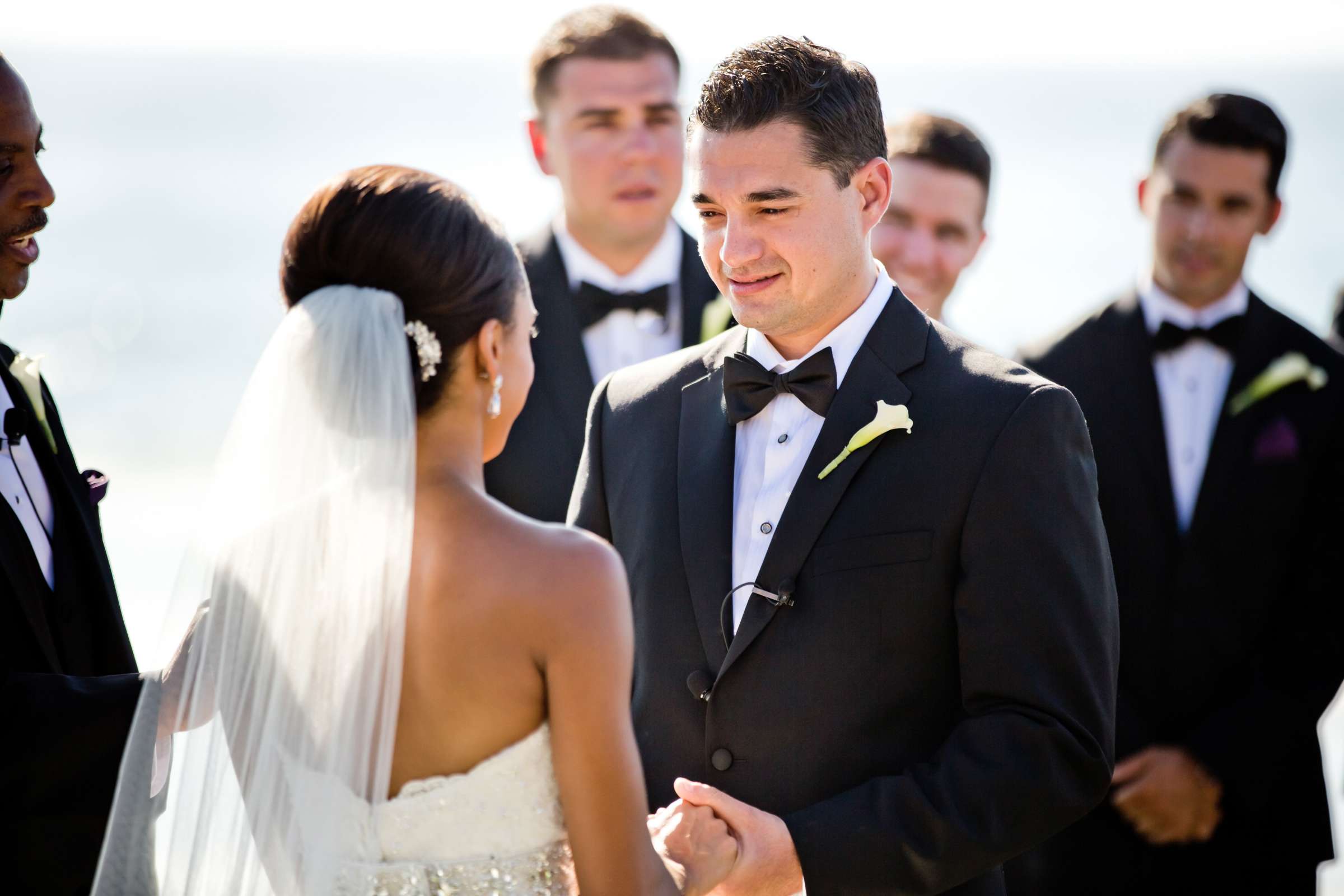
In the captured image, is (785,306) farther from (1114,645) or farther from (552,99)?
(552,99)

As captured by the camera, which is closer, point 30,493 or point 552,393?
point 30,493

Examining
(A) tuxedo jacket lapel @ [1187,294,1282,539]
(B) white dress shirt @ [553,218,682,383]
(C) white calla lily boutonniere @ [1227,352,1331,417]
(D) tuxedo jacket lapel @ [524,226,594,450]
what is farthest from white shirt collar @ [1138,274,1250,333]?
(D) tuxedo jacket lapel @ [524,226,594,450]

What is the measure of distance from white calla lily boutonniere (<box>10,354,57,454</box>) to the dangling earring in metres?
1.48

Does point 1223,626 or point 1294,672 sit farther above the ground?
point 1223,626

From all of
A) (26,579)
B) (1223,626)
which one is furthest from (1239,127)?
(26,579)

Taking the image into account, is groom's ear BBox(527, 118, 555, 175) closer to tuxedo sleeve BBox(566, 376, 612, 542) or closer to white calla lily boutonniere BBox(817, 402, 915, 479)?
tuxedo sleeve BBox(566, 376, 612, 542)

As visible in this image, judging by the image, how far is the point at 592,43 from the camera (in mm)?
4973

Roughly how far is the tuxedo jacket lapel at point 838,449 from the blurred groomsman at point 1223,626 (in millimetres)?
1658

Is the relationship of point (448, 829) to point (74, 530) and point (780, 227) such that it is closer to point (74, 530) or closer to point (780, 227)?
point (780, 227)

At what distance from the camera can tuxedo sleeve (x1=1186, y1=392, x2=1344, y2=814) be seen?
4020 mm

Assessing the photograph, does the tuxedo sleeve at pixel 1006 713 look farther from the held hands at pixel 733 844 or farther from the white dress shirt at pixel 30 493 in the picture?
the white dress shirt at pixel 30 493

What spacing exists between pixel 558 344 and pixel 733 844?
2328 millimetres

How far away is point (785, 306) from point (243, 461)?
114cm

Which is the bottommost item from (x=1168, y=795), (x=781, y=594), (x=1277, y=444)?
(x=1168, y=795)
